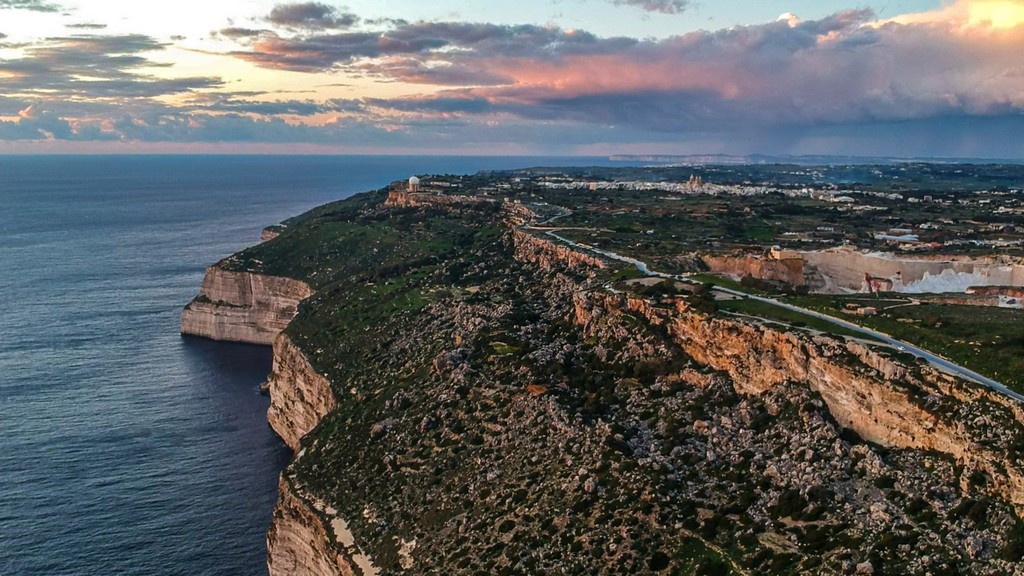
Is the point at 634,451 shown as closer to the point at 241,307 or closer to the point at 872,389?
the point at 872,389

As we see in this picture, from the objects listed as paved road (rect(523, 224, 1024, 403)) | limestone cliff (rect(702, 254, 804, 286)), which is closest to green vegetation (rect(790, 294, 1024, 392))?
paved road (rect(523, 224, 1024, 403))

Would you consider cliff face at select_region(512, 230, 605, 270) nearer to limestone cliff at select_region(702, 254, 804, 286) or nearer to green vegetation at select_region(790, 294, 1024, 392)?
limestone cliff at select_region(702, 254, 804, 286)

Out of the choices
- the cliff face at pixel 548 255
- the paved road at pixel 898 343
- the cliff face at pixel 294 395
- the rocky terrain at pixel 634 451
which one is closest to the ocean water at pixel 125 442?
the cliff face at pixel 294 395

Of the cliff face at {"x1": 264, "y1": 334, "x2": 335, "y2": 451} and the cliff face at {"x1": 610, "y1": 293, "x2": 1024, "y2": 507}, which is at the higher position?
the cliff face at {"x1": 610, "y1": 293, "x2": 1024, "y2": 507}

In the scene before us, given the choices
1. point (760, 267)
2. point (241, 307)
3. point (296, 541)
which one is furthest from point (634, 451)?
point (241, 307)

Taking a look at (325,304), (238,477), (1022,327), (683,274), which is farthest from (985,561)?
(325,304)

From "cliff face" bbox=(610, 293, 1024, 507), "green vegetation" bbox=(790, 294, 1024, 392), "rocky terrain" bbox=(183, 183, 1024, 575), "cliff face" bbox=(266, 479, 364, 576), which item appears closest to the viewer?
"rocky terrain" bbox=(183, 183, 1024, 575)
